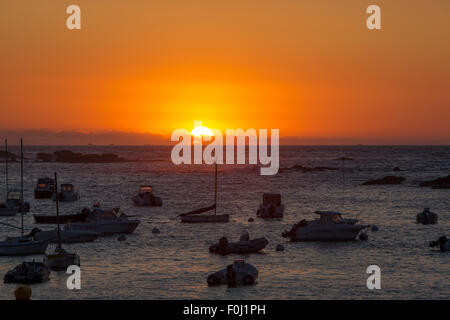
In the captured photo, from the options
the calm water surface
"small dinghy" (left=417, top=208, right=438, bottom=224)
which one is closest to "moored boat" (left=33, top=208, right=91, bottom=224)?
the calm water surface

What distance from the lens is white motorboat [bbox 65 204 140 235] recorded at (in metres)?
54.0

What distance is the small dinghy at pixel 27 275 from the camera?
1303 inches

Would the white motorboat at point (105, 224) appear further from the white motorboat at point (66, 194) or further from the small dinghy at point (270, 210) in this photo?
the white motorboat at point (66, 194)

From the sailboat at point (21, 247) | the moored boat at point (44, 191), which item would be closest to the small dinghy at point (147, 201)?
the moored boat at point (44, 191)

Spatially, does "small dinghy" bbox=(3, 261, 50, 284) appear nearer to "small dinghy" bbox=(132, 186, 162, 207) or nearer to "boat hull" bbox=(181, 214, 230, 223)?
"boat hull" bbox=(181, 214, 230, 223)

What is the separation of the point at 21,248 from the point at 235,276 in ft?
59.7

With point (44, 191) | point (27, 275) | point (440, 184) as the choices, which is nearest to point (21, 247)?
point (27, 275)

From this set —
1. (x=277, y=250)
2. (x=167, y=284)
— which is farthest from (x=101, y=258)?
(x=277, y=250)

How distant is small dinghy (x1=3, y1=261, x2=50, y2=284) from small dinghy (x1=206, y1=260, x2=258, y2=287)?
9.96 meters

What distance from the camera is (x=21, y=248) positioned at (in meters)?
41.7

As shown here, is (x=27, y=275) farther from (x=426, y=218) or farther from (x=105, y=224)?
(x=426, y=218)
